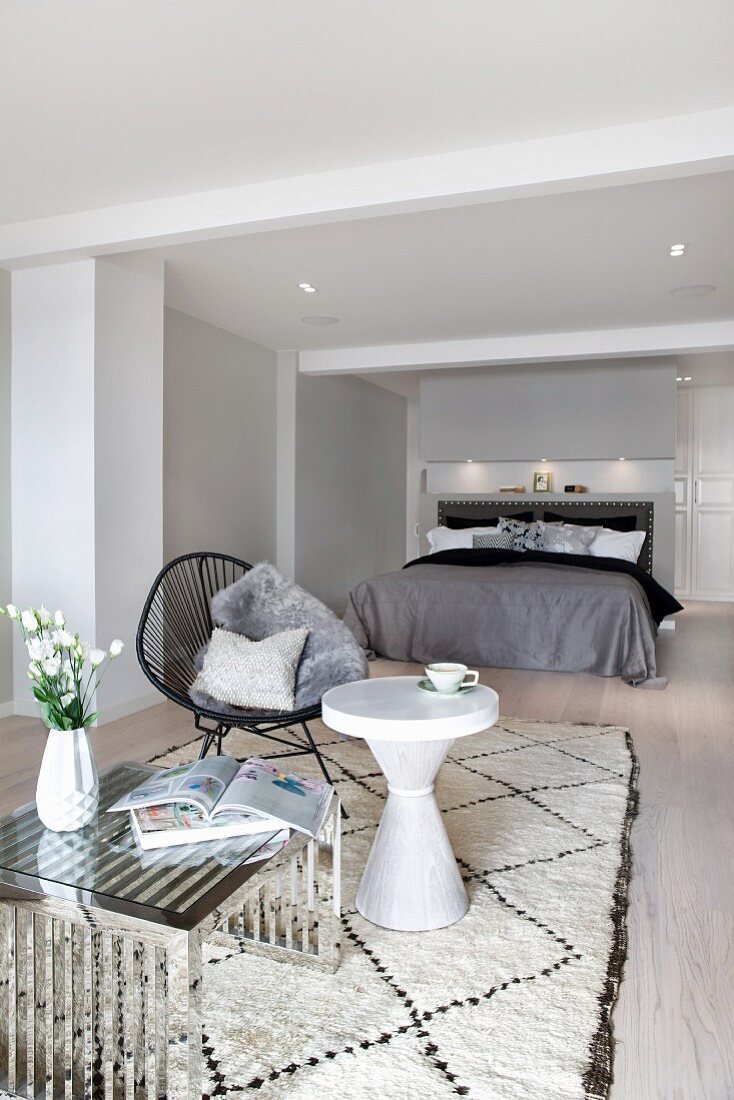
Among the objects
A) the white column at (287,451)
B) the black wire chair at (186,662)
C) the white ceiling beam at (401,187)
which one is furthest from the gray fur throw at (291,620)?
the white column at (287,451)

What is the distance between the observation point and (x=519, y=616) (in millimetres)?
5238

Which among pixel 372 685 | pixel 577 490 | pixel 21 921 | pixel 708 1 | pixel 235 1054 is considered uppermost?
pixel 708 1

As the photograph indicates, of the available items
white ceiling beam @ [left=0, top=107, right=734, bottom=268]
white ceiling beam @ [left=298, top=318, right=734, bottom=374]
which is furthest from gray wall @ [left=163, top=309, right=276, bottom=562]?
white ceiling beam @ [left=0, top=107, right=734, bottom=268]

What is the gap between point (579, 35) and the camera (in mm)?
2264

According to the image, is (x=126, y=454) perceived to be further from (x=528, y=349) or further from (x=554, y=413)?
(x=554, y=413)

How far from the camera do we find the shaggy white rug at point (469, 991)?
151cm

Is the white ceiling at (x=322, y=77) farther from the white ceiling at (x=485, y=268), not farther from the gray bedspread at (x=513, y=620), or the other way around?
the gray bedspread at (x=513, y=620)

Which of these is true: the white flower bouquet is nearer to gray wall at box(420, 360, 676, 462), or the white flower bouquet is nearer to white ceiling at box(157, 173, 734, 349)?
white ceiling at box(157, 173, 734, 349)

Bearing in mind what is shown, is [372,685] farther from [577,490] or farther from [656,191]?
[577,490]

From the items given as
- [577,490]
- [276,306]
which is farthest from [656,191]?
[577,490]

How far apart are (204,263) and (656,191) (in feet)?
7.62

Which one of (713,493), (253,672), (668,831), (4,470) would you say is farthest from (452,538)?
(668,831)

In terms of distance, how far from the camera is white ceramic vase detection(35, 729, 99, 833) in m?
1.69

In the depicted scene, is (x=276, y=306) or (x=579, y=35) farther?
(x=276, y=306)
